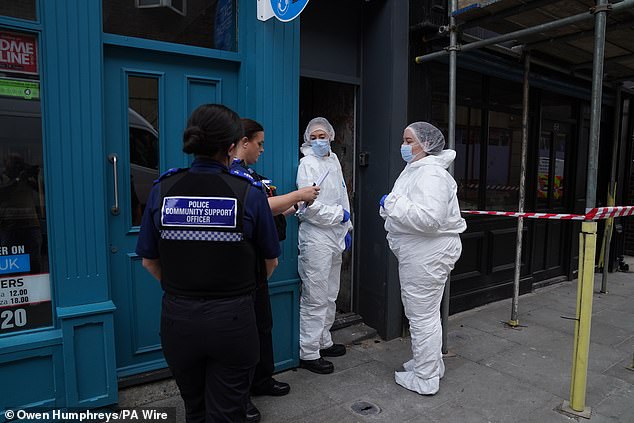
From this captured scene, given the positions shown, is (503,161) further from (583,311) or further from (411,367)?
(411,367)

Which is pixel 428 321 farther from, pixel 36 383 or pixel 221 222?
pixel 36 383

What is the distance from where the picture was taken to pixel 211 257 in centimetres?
185

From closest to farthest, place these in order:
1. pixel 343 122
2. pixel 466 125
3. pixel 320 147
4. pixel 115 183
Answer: pixel 115 183
pixel 320 147
pixel 343 122
pixel 466 125

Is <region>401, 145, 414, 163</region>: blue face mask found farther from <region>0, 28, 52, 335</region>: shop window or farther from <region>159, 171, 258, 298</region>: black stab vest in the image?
<region>0, 28, 52, 335</region>: shop window

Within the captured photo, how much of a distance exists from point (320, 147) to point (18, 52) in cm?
211

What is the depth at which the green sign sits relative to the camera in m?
2.59

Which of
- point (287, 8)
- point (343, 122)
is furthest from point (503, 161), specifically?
point (287, 8)

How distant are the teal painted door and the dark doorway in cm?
167

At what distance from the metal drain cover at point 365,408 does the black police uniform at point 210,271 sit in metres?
1.32

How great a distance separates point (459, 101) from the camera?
4.99 m

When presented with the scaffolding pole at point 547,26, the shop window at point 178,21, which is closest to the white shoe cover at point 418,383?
the scaffolding pole at point 547,26

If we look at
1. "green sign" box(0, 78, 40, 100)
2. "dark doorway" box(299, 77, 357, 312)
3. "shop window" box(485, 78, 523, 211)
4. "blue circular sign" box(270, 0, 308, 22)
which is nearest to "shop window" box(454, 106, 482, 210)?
"shop window" box(485, 78, 523, 211)

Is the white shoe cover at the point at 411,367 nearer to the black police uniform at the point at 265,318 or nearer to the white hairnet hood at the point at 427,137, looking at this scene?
the black police uniform at the point at 265,318

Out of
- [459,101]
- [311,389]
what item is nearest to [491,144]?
[459,101]
